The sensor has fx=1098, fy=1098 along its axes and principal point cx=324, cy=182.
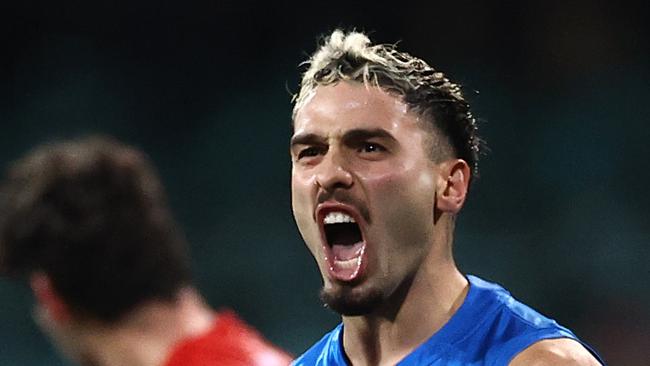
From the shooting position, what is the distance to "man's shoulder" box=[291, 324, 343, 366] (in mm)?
2607

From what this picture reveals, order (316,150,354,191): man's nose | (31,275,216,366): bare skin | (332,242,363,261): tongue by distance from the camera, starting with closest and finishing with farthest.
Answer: (316,150,354,191): man's nose, (332,242,363,261): tongue, (31,275,216,366): bare skin

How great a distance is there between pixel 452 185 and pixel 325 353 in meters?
0.52

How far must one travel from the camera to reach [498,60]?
7.46 meters

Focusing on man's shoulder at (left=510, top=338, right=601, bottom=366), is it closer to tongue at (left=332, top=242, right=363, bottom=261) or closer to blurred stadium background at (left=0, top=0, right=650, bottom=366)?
tongue at (left=332, top=242, right=363, bottom=261)

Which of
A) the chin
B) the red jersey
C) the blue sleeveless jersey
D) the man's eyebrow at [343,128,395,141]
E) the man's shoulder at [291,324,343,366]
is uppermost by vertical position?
the man's eyebrow at [343,128,395,141]

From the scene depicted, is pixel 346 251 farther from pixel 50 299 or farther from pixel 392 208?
pixel 50 299

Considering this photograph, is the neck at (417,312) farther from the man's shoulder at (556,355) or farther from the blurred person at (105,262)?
the blurred person at (105,262)

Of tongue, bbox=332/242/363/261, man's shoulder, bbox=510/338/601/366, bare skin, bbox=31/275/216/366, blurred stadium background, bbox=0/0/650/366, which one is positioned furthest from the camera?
blurred stadium background, bbox=0/0/650/366

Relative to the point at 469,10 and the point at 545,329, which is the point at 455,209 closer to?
the point at 545,329

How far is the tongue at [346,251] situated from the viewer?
98.0 inches

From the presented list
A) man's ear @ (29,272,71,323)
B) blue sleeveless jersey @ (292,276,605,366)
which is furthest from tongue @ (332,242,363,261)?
man's ear @ (29,272,71,323)

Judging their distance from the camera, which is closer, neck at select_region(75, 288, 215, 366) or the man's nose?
the man's nose

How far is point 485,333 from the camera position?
7.71 ft

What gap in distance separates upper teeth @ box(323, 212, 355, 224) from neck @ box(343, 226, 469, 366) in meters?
0.20
